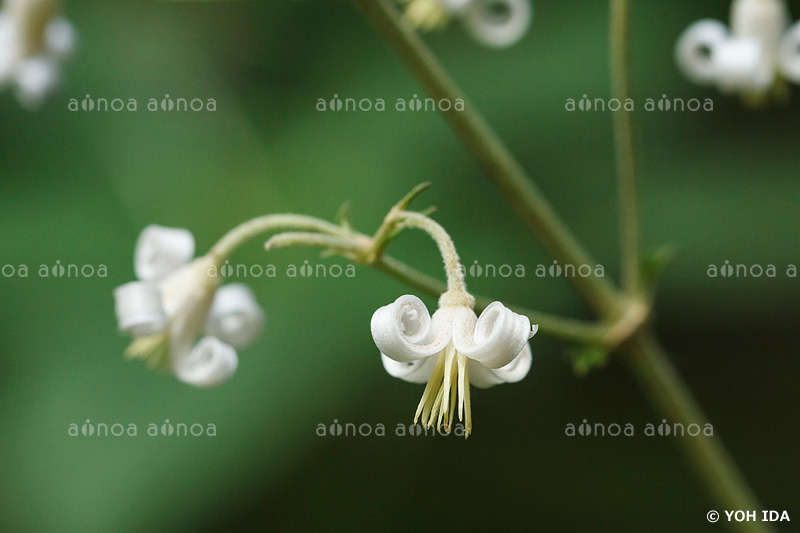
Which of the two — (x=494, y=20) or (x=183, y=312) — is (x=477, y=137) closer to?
(x=183, y=312)

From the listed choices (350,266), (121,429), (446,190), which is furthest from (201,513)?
(446,190)

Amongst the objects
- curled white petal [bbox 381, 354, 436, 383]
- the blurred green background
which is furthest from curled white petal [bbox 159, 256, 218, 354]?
the blurred green background

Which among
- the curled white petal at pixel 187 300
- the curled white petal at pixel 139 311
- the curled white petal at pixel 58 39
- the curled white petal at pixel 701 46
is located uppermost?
the curled white petal at pixel 58 39

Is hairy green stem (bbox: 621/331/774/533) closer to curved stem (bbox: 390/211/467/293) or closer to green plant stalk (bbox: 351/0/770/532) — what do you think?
green plant stalk (bbox: 351/0/770/532)

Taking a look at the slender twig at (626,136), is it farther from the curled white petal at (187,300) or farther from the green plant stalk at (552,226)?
the curled white petal at (187,300)

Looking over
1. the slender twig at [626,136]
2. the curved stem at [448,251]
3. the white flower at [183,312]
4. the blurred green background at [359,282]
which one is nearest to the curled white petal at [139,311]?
the white flower at [183,312]

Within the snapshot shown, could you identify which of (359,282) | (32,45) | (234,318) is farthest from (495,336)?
(32,45)

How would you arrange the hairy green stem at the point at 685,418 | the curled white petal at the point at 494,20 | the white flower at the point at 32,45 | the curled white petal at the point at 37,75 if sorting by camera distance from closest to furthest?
the hairy green stem at the point at 685,418 → the curled white petal at the point at 494,20 → the white flower at the point at 32,45 → the curled white petal at the point at 37,75
